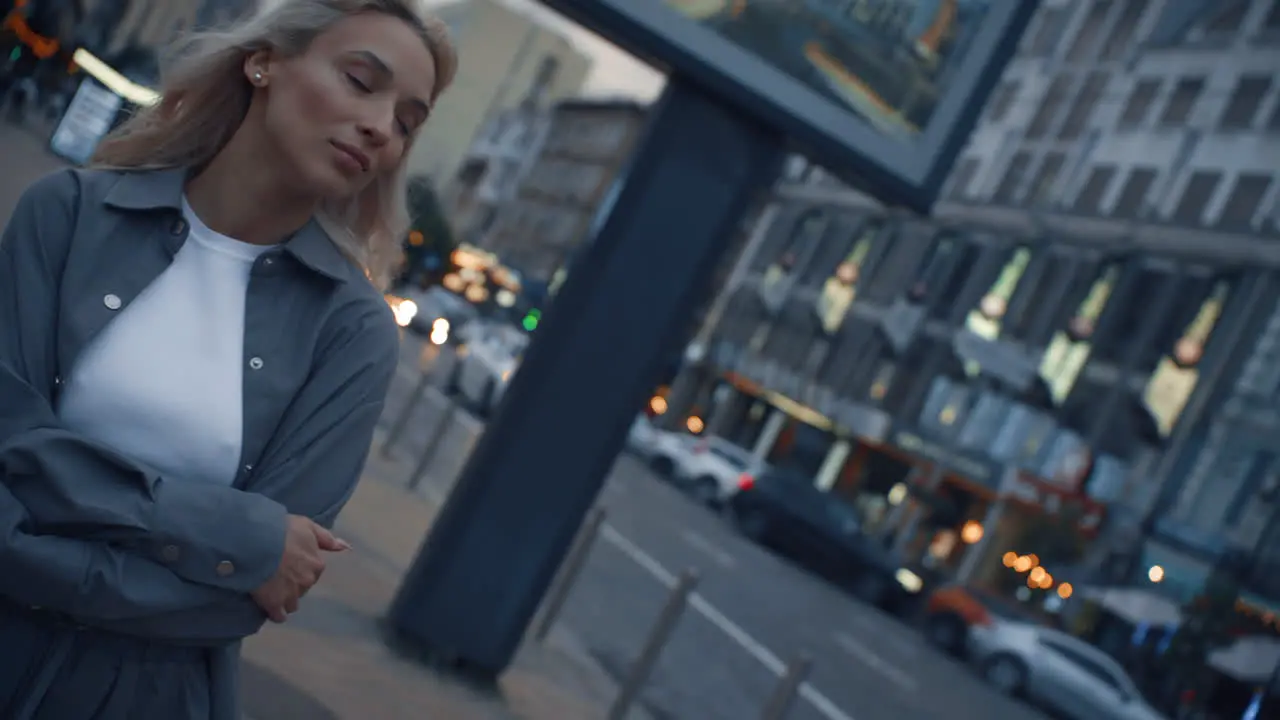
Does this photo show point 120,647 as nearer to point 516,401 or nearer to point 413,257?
point 516,401

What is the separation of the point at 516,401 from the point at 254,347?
16.4 ft

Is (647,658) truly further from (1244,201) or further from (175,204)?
(1244,201)

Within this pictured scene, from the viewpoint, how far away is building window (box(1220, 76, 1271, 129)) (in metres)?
36.7

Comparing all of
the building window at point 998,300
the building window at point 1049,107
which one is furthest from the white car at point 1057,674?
the building window at point 1049,107

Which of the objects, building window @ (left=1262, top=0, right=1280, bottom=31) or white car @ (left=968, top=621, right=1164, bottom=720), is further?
building window @ (left=1262, top=0, right=1280, bottom=31)

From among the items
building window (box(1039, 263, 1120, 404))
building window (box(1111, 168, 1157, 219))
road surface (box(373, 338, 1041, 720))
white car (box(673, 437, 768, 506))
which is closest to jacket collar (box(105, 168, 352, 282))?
road surface (box(373, 338, 1041, 720))

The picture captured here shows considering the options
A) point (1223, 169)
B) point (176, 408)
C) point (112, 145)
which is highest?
point (1223, 169)

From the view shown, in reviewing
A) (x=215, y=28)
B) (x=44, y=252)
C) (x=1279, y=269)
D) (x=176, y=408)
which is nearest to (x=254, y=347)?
(x=176, y=408)

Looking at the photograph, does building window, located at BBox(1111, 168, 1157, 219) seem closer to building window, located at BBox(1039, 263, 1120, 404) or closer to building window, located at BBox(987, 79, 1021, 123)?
building window, located at BBox(1039, 263, 1120, 404)

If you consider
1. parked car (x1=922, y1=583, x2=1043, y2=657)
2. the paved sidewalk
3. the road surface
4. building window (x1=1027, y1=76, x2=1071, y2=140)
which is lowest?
the road surface

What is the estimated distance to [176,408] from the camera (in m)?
2.04

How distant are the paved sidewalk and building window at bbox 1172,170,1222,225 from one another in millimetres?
31337

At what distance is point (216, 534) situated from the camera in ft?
6.49

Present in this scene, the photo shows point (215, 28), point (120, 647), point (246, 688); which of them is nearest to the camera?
point (120, 647)
